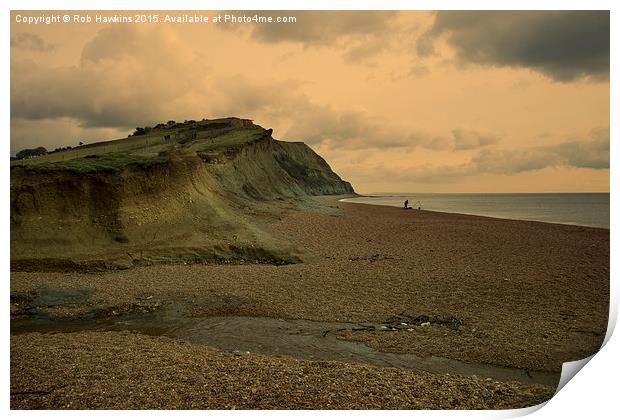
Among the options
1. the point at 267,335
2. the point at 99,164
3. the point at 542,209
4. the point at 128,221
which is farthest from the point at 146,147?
the point at 542,209

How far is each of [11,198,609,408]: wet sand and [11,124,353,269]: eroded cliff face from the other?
962 millimetres

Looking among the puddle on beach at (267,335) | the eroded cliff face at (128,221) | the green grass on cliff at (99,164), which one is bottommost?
the puddle on beach at (267,335)

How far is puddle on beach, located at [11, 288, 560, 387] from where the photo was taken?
5.80m

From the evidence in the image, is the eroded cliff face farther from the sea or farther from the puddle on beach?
the sea

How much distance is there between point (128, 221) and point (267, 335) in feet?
24.5

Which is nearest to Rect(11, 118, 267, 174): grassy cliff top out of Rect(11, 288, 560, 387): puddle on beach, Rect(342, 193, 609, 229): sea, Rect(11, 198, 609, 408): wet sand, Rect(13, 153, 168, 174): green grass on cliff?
Rect(13, 153, 168, 174): green grass on cliff

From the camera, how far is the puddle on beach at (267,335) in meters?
5.80

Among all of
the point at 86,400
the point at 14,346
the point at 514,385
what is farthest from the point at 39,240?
the point at 514,385

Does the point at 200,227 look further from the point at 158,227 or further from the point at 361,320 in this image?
A: the point at 361,320

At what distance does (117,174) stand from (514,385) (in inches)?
463

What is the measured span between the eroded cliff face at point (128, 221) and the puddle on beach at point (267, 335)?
391 cm

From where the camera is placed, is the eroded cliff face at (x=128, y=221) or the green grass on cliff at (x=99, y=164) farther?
the green grass on cliff at (x=99, y=164)

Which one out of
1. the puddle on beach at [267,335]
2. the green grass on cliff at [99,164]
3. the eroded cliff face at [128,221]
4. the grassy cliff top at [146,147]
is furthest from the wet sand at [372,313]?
the grassy cliff top at [146,147]

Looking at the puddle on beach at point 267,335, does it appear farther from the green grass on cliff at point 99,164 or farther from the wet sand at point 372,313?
the green grass on cliff at point 99,164
